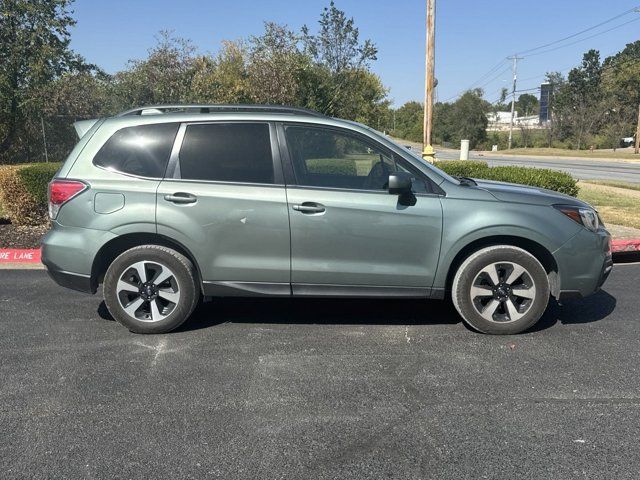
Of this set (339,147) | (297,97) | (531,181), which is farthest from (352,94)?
(339,147)

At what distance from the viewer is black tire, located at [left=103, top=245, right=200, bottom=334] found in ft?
14.7

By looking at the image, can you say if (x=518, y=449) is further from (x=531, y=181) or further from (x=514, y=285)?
(x=531, y=181)

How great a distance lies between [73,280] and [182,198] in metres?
1.19

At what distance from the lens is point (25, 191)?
876 cm

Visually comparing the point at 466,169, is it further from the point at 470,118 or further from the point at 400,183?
the point at 470,118

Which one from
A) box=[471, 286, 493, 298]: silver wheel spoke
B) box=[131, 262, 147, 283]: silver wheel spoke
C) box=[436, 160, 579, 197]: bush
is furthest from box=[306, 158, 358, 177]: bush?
box=[436, 160, 579, 197]: bush

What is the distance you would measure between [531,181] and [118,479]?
29.0ft

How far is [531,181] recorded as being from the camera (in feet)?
32.0

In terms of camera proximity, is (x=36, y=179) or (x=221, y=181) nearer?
(x=221, y=181)

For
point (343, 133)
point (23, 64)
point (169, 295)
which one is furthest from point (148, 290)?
point (23, 64)

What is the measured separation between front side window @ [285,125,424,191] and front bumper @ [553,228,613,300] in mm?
1306

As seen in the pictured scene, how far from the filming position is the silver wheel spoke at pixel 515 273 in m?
4.41

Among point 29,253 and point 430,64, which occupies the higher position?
point 430,64

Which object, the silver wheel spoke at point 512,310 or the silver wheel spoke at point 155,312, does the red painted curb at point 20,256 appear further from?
the silver wheel spoke at point 512,310
